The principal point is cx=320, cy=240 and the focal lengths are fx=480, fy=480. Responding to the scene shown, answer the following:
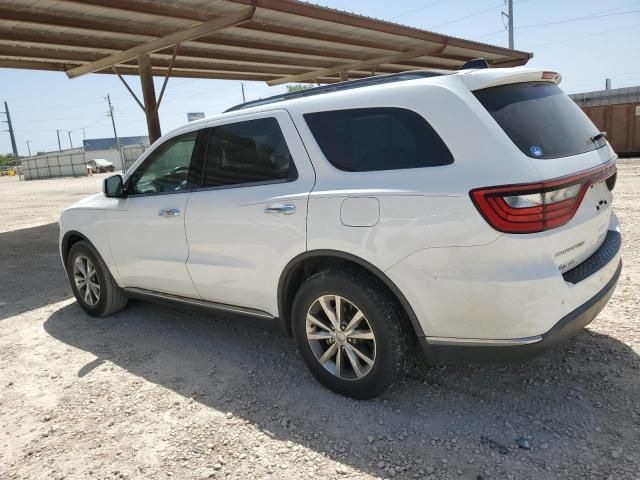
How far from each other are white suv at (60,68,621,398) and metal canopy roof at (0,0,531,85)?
527cm

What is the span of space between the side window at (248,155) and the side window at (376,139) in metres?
0.27

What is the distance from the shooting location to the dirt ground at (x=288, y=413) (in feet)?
7.93

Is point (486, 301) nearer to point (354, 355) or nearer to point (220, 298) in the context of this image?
point (354, 355)

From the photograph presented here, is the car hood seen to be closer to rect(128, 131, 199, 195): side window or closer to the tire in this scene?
rect(128, 131, 199, 195): side window

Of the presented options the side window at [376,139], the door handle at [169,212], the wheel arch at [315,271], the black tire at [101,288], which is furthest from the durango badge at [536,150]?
the black tire at [101,288]

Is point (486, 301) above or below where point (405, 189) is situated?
below

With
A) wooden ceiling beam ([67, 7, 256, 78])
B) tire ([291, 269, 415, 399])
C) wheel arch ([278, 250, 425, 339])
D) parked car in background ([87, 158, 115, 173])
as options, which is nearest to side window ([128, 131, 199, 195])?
wheel arch ([278, 250, 425, 339])

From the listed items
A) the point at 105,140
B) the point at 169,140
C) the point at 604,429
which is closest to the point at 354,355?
the point at 604,429

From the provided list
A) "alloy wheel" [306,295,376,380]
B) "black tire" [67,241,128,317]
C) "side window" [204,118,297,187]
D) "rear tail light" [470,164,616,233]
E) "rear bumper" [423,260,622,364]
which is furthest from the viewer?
"black tire" [67,241,128,317]

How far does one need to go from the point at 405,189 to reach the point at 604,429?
1.63m

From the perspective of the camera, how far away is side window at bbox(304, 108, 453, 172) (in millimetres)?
2510

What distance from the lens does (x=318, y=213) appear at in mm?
2785

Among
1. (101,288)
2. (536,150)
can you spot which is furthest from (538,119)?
(101,288)

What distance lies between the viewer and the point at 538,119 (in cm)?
256
